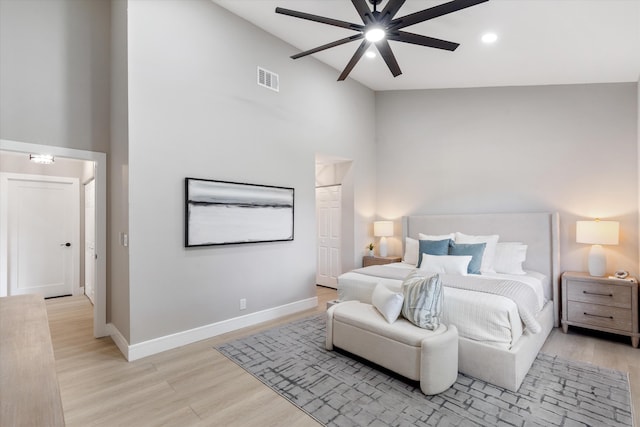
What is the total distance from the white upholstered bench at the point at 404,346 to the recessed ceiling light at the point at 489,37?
119 inches

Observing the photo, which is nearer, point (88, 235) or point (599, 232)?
point (599, 232)

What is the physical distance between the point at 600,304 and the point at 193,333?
4.51 meters

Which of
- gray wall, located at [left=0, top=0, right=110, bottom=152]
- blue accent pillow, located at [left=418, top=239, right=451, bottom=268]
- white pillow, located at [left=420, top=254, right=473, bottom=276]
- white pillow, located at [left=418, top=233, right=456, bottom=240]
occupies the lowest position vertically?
white pillow, located at [left=420, top=254, right=473, bottom=276]

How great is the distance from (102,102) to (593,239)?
5.80 metres

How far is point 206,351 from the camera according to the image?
124 inches

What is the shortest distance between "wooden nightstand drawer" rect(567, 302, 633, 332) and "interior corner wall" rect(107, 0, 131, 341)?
4829 mm

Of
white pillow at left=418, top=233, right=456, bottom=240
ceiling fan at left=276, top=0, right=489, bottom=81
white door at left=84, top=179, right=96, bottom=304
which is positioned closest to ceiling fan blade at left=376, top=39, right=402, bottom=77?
ceiling fan at left=276, top=0, right=489, bottom=81

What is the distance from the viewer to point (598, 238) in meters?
3.59

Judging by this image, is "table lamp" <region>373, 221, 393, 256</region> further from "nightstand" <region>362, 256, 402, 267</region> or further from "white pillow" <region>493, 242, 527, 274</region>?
"white pillow" <region>493, 242, 527, 274</region>

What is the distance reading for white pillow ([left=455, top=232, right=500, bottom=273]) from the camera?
13.3 ft

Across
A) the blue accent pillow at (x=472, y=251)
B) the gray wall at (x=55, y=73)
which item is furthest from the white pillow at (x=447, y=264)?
the gray wall at (x=55, y=73)

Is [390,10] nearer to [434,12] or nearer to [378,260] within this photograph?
[434,12]

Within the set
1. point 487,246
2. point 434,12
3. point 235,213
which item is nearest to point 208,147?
point 235,213

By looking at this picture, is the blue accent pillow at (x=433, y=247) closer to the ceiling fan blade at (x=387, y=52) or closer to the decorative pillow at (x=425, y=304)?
the decorative pillow at (x=425, y=304)
